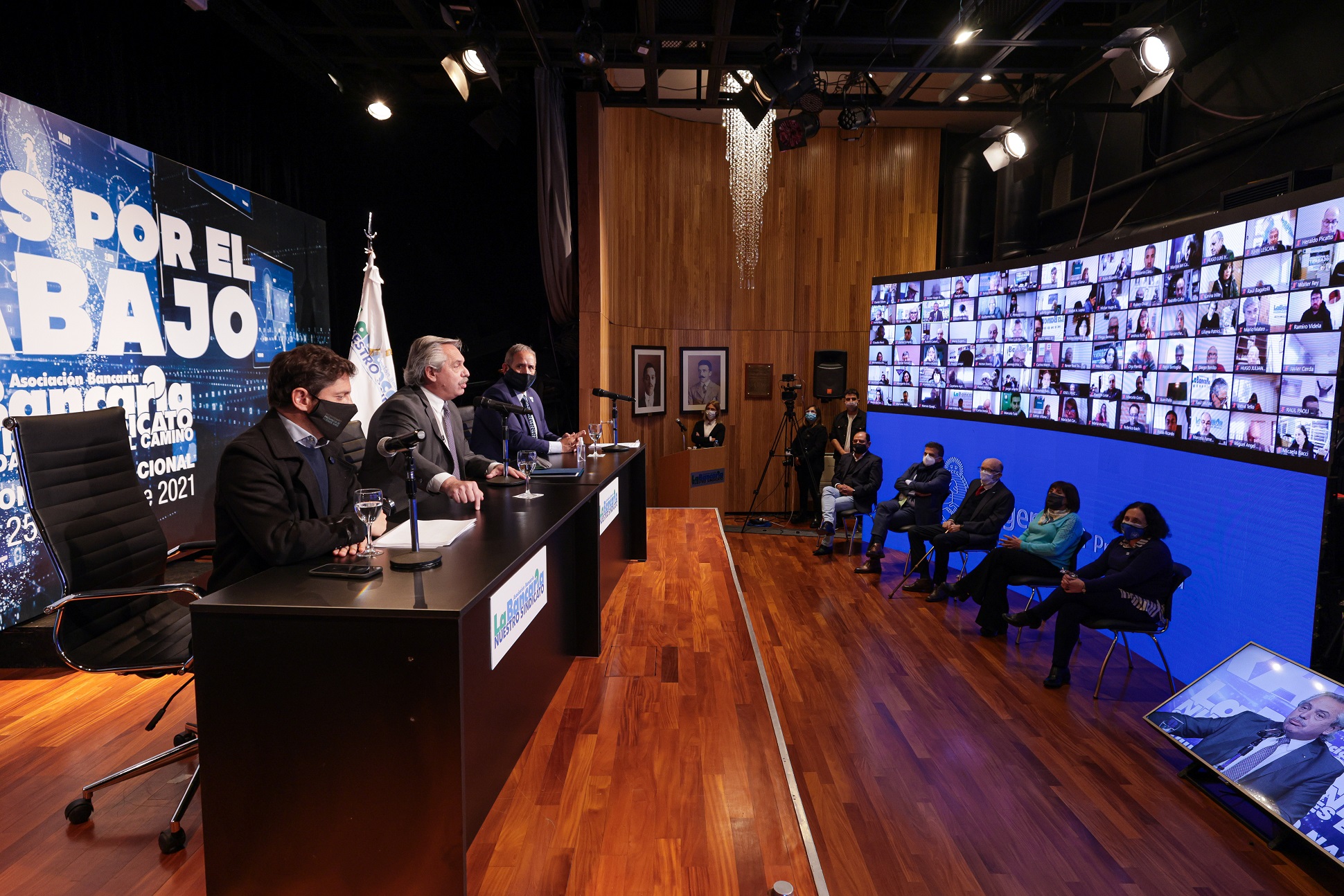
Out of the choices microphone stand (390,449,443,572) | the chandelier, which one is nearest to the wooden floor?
microphone stand (390,449,443,572)

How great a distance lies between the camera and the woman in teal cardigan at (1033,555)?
4.76 m

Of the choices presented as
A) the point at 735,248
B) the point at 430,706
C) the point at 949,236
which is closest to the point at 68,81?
the point at 430,706

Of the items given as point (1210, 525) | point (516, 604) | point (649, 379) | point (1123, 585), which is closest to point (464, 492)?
point (516, 604)

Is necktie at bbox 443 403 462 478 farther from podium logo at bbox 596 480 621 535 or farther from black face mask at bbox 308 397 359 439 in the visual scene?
black face mask at bbox 308 397 359 439

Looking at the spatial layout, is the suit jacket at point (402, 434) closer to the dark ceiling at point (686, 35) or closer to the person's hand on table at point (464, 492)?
the person's hand on table at point (464, 492)

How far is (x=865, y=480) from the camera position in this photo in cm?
703

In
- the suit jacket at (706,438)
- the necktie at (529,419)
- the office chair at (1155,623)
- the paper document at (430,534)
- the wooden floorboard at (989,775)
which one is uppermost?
the necktie at (529,419)

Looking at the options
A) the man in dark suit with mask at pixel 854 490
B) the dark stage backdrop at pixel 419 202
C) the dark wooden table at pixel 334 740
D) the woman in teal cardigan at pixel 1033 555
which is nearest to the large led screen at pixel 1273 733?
the woman in teal cardigan at pixel 1033 555

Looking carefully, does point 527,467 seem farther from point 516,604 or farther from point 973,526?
point 973,526

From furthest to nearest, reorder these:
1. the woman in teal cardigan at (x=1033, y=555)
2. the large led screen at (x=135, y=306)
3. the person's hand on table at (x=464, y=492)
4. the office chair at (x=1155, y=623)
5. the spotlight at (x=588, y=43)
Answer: the woman in teal cardigan at (x=1033, y=555)
the spotlight at (x=588, y=43)
the office chair at (x=1155, y=623)
the large led screen at (x=135, y=306)
the person's hand on table at (x=464, y=492)

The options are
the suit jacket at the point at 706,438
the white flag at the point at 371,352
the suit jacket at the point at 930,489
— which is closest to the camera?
the white flag at the point at 371,352

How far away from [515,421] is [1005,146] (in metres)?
5.09

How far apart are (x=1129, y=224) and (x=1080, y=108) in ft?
3.55

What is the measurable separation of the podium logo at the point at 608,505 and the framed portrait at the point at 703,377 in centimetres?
461
